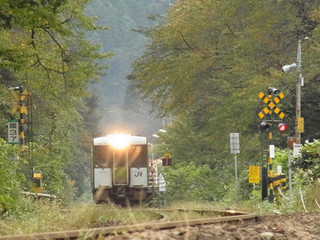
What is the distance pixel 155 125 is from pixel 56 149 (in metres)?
145

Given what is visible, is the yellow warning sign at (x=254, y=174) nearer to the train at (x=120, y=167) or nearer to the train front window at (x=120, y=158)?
the train at (x=120, y=167)

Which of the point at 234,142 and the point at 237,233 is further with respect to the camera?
the point at 234,142

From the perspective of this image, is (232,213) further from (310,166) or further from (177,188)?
(177,188)

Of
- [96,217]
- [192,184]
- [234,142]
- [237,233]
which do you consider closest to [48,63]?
[234,142]

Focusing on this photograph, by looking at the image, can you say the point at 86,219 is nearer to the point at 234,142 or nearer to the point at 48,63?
the point at 48,63

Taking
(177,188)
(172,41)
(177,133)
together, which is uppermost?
(172,41)

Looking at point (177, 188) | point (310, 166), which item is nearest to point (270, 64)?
point (177, 188)

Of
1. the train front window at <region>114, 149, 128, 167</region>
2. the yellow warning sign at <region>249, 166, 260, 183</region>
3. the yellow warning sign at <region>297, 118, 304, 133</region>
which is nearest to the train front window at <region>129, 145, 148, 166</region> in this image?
the train front window at <region>114, 149, 128, 167</region>

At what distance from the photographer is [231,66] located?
1364 inches

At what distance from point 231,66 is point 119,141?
792 centimetres

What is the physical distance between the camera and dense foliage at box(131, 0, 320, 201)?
107ft

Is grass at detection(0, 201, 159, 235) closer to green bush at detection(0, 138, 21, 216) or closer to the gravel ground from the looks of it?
green bush at detection(0, 138, 21, 216)

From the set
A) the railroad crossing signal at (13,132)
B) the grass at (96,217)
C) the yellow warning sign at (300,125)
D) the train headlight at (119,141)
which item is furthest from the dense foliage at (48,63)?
the yellow warning sign at (300,125)

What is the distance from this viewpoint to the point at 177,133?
154ft
